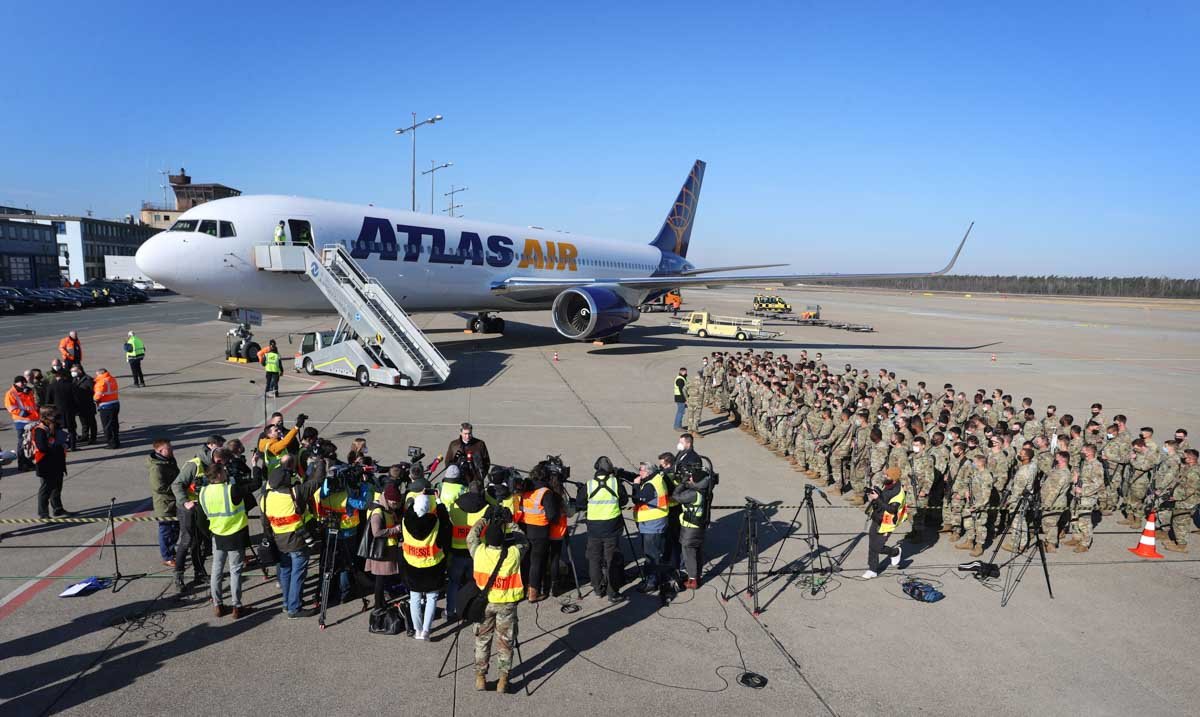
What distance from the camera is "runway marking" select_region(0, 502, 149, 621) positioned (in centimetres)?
687

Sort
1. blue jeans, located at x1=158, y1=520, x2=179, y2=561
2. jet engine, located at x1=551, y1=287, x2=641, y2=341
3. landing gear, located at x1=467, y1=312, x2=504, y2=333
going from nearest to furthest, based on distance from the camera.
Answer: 1. blue jeans, located at x1=158, y1=520, x2=179, y2=561
2. jet engine, located at x1=551, y1=287, x2=641, y2=341
3. landing gear, located at x1=467, y1=312, x2=504, y2=333

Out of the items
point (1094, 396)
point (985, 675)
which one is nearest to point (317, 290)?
point (985, 675)

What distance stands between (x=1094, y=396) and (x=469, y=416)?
787 inches

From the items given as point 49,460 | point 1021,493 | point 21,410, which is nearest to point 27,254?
point 21,410

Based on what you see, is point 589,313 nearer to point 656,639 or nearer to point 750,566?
point 750,566

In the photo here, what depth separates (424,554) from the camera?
6211 millimetres

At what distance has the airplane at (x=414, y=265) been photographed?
19.4 meters

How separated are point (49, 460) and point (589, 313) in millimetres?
19307

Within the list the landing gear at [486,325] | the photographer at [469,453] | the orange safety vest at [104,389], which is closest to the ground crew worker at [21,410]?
the orange safety vest at [104,389]

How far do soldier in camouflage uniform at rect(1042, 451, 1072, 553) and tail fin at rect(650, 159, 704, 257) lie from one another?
120 ft

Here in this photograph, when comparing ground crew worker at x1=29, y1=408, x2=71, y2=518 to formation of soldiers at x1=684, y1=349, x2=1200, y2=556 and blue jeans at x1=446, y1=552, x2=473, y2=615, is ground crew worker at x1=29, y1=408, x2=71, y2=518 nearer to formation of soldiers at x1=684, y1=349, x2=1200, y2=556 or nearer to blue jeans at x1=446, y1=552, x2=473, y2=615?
blue jeans at x1=446, y1=552, x2=473, y2=615

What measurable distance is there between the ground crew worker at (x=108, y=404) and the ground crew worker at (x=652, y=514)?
34.6ft

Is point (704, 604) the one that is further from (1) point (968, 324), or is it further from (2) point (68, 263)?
(2) point (68, 263)

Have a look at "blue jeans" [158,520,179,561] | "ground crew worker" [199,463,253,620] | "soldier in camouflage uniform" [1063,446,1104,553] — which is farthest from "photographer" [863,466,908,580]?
"blue jeans" [158,520,179,561]
